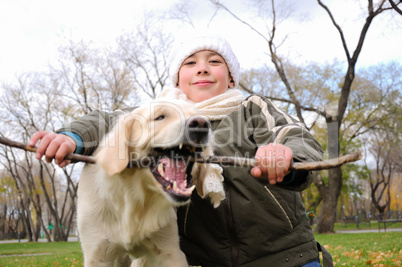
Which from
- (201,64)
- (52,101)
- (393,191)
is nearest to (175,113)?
(201,64)

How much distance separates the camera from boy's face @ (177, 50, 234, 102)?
11.4 feet

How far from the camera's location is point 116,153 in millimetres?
2436

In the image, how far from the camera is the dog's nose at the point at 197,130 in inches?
95.7

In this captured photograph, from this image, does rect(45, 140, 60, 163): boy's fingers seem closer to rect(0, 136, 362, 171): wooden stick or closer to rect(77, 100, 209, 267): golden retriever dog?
rect(0, 136, 362, 171): wooden stick

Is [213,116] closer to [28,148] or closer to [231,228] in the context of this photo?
[231,228]

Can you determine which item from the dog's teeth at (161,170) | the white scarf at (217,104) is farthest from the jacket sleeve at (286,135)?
the dog's teeth at (161,170)

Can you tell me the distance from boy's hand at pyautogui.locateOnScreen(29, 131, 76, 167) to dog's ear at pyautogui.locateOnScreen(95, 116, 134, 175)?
232 mm

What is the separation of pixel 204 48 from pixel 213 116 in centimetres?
80

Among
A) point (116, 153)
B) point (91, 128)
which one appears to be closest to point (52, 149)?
point (116, 153)

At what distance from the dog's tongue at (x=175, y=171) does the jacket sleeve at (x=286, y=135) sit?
69 centimetres

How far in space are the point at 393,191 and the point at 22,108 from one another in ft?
179

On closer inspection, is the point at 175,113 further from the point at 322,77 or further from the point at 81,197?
the point at 322,77

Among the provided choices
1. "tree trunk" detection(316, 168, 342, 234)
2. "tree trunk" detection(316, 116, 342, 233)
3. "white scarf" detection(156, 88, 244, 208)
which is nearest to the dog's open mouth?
"white scarf" detection(156, 88, 244, 208)

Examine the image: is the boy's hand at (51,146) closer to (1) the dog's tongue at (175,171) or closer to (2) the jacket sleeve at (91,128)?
(2) the jacket sleeve at (91,128)
